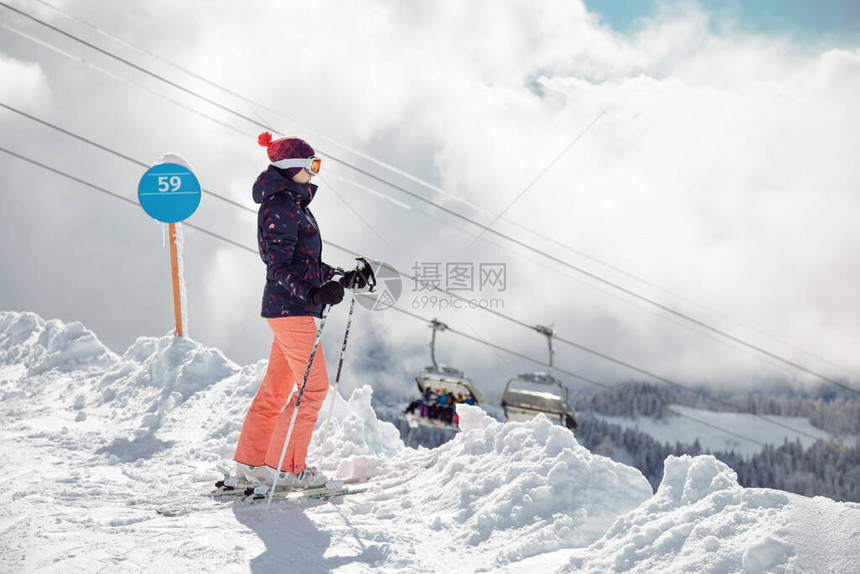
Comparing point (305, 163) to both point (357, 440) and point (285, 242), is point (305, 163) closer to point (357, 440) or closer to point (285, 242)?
point (285, 242)

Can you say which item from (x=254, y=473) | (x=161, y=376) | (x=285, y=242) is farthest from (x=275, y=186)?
(x=161, y=376)

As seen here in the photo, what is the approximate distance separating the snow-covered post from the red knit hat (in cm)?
389

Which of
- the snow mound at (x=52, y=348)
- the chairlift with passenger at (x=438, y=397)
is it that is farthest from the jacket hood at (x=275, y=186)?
the chairlift with passenger at (x=438, y=397)

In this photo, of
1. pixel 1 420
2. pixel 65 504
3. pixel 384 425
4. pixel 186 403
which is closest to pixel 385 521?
pixel 65 504

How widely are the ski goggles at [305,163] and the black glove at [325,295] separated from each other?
0.97 m

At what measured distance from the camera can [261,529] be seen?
11.6 feet

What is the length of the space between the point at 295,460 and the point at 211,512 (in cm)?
74

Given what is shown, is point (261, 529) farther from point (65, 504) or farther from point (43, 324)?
point (43, 324)

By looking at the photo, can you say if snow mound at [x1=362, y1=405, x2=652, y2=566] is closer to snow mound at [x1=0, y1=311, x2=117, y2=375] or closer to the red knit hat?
the red knit hat

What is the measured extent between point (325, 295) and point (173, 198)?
15.5 ft

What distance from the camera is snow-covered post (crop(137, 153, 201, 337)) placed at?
7.58 meters

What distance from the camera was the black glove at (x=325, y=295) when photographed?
12.8 feet

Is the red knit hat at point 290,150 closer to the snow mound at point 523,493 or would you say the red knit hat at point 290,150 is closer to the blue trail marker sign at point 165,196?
the snow mound at point 523,493

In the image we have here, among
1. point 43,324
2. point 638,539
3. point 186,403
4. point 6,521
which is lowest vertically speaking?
point 6,521
